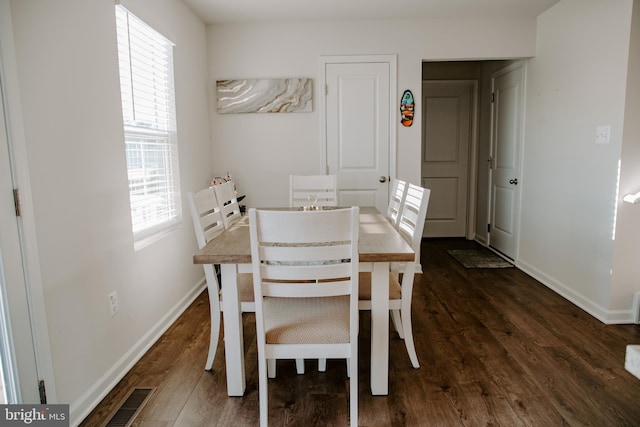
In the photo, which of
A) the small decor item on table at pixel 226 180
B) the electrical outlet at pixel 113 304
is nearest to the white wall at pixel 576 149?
the small decor item on table at pixel 226 180

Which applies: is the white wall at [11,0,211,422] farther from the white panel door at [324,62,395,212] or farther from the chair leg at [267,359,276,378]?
the white panel door at [324,62,395,212]

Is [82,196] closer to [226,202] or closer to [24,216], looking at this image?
[24,216]

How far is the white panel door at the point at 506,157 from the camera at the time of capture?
14.0 feet

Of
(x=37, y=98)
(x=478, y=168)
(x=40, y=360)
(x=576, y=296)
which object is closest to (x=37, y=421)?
(x=40, y=360)

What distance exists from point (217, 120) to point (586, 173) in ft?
10.4

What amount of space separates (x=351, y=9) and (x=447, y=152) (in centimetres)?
253

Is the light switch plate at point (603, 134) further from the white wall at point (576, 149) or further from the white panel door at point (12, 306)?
the white panel door at point (12, 306)

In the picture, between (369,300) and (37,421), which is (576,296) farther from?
(37,421)

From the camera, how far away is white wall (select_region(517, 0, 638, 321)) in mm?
2893

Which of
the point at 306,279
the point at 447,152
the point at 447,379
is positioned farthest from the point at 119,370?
the point at 447,152

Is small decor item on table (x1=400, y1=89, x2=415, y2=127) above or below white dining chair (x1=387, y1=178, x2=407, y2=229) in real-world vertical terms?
above

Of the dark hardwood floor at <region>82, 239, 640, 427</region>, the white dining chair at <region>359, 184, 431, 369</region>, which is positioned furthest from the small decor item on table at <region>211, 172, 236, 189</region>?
the white dining chair at <region>359, 184, 431, 369</region>

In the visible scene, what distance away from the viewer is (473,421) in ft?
6.17

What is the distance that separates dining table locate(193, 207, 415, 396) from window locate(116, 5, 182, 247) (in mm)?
786
